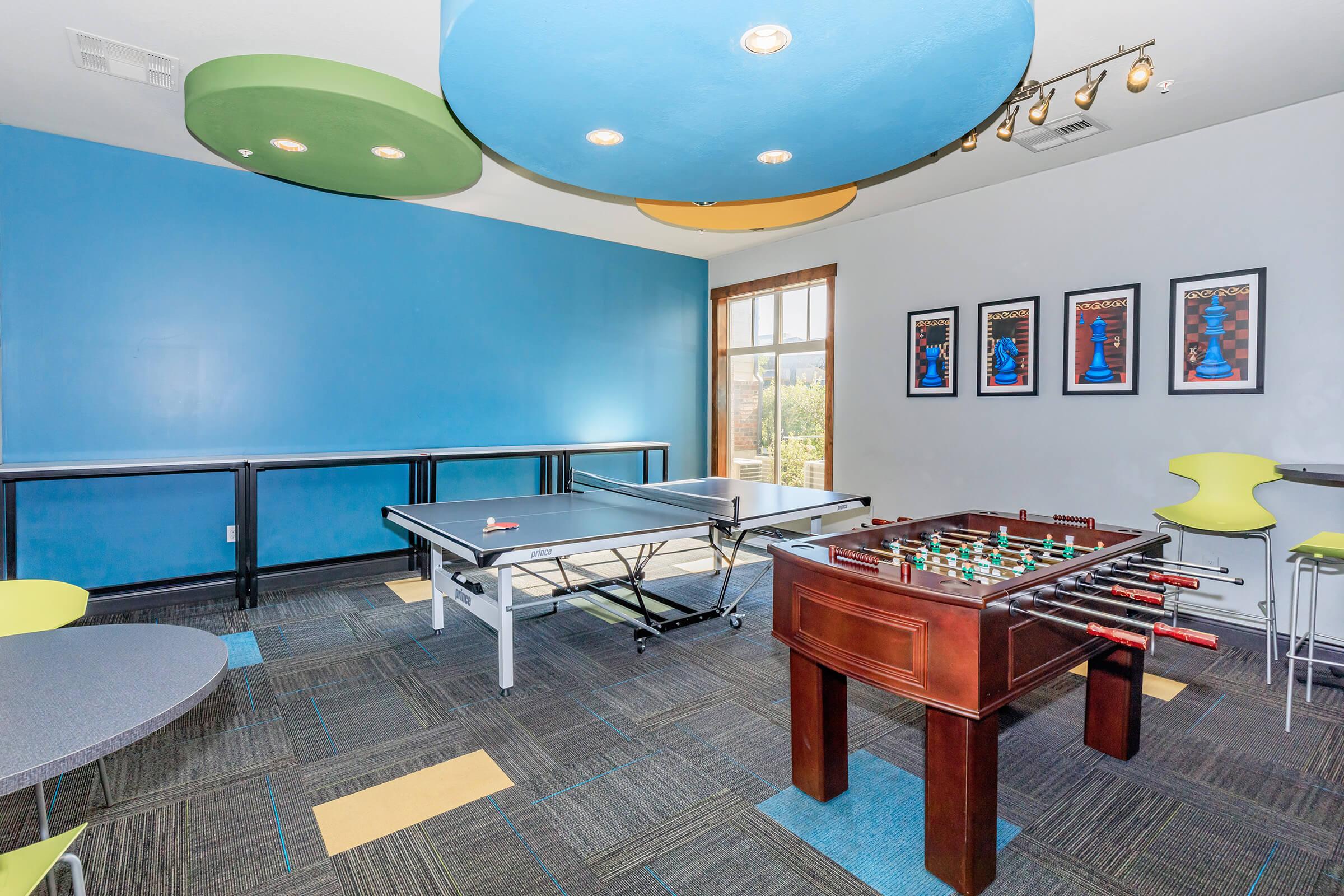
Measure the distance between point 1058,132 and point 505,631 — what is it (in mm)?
4035

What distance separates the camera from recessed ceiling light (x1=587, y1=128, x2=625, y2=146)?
2646mm

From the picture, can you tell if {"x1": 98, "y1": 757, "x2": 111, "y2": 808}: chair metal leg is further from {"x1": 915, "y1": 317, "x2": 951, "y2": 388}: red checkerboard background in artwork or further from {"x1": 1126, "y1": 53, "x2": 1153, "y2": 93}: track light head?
{"x1": 915, "y1": 317, "x2": 951, "y2": 388}: red checkerboard background in artwork

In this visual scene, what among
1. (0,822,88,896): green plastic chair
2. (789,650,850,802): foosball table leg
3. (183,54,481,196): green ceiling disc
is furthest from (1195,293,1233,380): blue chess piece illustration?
(0,822,88,896): green plastic chair

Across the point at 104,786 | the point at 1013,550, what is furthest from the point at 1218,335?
the point at 104,786

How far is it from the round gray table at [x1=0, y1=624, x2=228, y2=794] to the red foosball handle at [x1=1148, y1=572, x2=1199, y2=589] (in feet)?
7.62

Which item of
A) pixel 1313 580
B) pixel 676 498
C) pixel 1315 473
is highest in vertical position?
pixel 1315 473

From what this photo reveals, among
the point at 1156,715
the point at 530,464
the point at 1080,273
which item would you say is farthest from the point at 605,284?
the point at 1156,715

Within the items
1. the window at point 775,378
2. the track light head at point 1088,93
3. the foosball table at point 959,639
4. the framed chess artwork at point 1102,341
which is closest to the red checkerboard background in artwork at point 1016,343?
the framed chess artwork at point 1102,341

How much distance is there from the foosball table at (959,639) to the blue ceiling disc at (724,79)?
1.57 m

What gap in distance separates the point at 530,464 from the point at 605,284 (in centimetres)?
190

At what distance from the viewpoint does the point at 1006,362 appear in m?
4.49

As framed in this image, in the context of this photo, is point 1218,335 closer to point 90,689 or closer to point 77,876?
point 90,689

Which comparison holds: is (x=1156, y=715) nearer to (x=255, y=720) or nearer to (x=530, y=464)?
(x=255, y=720)

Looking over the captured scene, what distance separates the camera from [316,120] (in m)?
3.12
